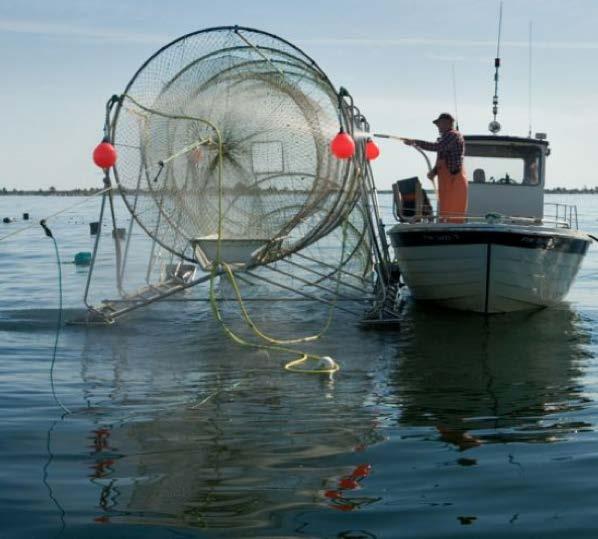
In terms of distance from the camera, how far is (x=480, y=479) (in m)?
5.16

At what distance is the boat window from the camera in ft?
47.2

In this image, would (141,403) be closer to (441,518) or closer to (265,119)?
(441,518)

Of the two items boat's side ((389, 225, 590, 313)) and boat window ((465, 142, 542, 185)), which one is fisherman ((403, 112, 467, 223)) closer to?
boat's side ((389, 225, 590, 313))

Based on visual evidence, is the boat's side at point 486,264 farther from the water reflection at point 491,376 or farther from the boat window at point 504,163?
the boat window at point 504,163

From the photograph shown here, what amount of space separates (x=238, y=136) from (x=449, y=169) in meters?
3.37

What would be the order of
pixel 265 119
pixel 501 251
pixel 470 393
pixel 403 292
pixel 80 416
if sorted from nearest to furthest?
pixel 80 416 → pixel 470 393 → pixel 265 119 → pixel 501 251 → pixel 403 292

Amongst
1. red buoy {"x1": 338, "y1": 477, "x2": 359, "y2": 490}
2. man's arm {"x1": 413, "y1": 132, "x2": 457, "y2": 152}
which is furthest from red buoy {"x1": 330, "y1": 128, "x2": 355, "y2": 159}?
red buoy {"x1": 338, "y1": 477, "x2": 359, "y2": 490}

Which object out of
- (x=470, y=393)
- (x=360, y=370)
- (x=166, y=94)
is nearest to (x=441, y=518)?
(x=470, y=393)

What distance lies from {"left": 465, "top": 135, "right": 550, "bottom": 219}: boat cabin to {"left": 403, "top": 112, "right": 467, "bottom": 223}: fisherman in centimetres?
180

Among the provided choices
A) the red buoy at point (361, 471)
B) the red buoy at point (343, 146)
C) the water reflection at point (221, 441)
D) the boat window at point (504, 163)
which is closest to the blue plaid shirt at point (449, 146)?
the boat window at point (504, 163)

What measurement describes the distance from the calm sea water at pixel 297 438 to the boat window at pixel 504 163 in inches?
174

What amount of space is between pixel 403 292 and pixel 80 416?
1016 cm

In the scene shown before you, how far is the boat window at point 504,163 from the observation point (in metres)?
14.4

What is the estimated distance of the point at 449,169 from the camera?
39.5ft
